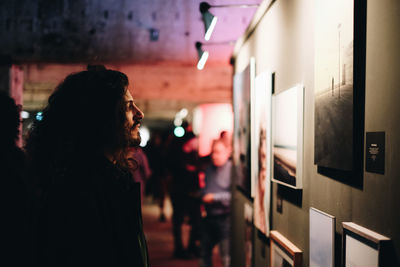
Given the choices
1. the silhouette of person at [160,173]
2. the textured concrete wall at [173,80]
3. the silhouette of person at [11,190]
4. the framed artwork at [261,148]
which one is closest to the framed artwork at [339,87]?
the framed artwork at [261,148]

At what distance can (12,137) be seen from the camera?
303 cm

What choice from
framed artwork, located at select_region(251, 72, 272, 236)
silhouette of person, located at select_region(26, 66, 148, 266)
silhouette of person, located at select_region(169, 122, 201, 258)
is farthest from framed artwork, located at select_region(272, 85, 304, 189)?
silhouette of person, located at select_region(169, 122, 201, 258)

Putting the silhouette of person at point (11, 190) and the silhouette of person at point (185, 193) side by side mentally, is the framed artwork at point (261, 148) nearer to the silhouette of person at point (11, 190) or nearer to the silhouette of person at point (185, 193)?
the silhouette of person at point (11, 190)

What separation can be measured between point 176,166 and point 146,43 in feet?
7.92

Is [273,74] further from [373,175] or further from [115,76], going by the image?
[373,175]

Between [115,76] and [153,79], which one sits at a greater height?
[153,79]

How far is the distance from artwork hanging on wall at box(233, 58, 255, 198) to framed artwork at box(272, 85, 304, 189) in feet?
2.87

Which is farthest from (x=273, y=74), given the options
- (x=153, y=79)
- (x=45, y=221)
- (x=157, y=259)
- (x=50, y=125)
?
(x=153, y=79)

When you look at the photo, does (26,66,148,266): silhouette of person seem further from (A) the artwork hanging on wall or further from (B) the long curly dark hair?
(A) the artwork hanging on wall

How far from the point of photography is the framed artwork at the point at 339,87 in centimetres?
150

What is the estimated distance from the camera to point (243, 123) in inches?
156

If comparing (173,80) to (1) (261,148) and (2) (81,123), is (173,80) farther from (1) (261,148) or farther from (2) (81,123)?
(2) (81,123)

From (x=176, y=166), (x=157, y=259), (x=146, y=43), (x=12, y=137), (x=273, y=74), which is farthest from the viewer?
(x=176, y=166)

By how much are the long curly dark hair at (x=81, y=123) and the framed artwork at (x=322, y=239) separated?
35.7 inches
